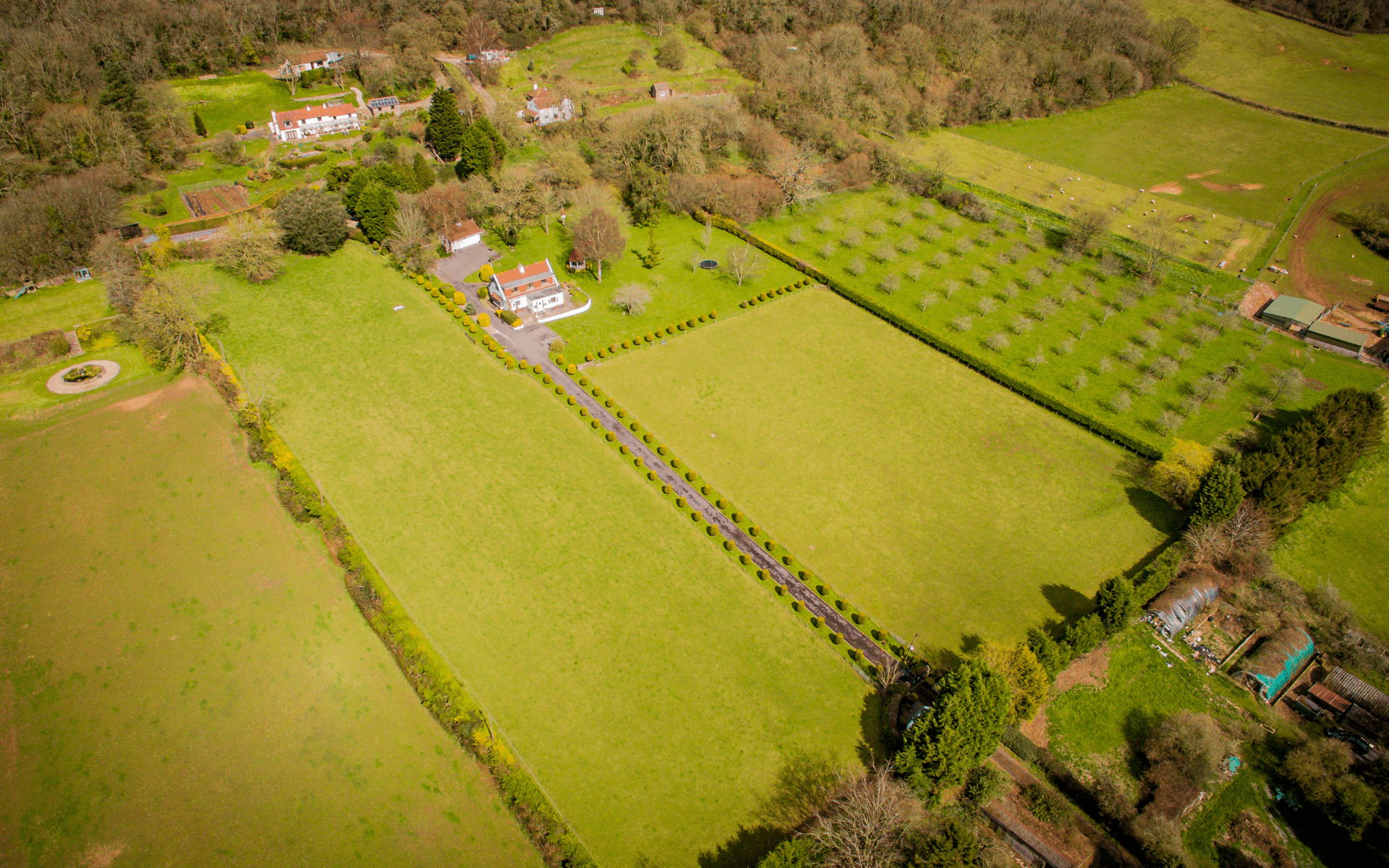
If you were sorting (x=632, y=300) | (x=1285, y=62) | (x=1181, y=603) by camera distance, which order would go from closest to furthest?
(x=1181, y=603) → (x=632, y=300) → (x=1285, y=62)

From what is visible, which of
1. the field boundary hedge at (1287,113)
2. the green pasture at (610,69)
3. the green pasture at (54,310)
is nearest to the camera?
the green pasture at (54,310)

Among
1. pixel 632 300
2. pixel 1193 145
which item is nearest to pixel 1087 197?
pixel 1193 145

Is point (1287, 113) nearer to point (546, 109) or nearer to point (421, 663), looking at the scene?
point (546, 109)

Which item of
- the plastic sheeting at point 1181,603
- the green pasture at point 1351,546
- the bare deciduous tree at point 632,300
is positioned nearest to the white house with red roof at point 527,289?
the bare deciduous tree at point 632,300

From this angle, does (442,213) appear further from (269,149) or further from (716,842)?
(716,842)

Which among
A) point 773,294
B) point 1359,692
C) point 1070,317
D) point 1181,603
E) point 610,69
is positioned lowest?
point 1359,692

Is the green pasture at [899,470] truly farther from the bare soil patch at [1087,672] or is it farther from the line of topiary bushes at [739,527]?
the bare soil patch at [1087,672]

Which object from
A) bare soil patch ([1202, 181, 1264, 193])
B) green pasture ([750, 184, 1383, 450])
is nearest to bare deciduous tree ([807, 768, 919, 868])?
green pasture ([750, 184, 1383, 450])

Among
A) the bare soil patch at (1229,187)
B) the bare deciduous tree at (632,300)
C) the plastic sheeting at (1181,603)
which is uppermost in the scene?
the bare soil patch at (1229,187)
